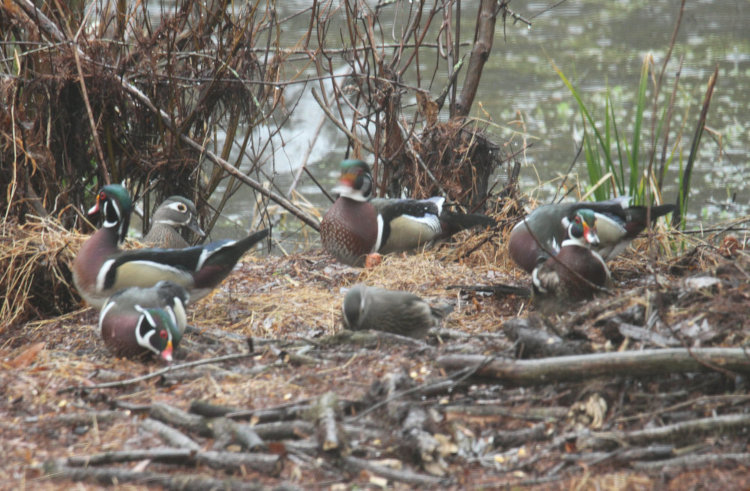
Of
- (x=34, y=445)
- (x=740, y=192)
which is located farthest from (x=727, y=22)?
(x=34, y=445)

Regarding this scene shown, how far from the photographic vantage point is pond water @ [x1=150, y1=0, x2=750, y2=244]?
24.5 feet

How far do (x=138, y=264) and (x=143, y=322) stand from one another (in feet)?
2.23

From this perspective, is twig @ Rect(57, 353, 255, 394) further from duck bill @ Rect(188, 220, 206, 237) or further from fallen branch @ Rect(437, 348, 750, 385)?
duck bill @ Rect(188, 220, 206, 237)

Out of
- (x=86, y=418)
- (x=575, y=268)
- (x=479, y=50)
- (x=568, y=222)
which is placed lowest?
(x=86, y=418)

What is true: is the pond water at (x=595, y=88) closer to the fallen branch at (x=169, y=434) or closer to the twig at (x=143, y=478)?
the fallen branch at (x=169, y=434)

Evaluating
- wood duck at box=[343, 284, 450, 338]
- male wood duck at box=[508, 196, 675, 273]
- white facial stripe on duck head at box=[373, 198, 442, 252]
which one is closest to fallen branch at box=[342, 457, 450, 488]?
wood duck at box=[343, 284, 450, 338]

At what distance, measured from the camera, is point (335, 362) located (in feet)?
10.6

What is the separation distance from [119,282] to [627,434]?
2364 mm

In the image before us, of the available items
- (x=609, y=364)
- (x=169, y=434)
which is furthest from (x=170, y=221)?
(x=609, y=364)

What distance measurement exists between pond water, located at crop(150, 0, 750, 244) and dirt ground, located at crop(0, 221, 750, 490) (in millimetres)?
3266

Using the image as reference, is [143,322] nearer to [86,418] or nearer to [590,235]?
[86,418]

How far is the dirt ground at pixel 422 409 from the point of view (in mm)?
2439

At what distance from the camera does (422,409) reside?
2705mm

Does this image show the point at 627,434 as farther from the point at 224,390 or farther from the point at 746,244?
the point at 746,244
